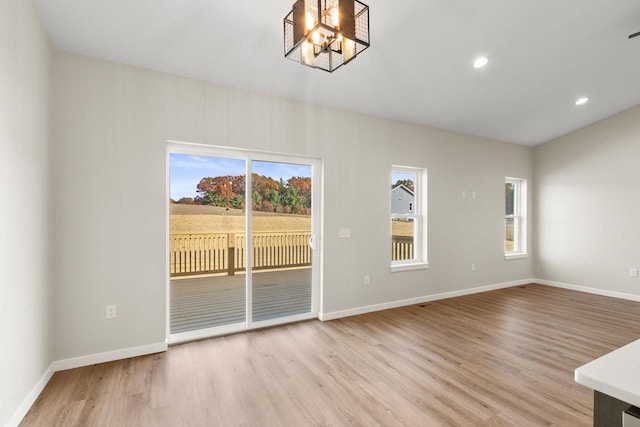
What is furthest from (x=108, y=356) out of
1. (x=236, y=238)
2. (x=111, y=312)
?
(x=236, y=238)

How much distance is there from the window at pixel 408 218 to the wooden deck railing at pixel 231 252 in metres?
1.52

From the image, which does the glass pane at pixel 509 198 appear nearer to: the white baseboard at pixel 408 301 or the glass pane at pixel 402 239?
the white baseboard at pixel 408 301

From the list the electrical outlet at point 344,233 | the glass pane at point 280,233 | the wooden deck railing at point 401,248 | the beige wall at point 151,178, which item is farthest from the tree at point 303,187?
the wooden deck railing at point 401,248

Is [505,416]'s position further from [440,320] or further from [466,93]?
[466,93]

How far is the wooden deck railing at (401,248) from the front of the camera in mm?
4672

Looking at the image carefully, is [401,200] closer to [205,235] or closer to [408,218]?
[408,218]

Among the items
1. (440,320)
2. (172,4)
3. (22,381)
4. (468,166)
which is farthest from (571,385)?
(172,4)

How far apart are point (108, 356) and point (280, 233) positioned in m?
2.09

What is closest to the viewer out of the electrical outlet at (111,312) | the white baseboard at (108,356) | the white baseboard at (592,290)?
the white baseboard at (108,356)

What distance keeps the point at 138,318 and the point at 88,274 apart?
60 cm

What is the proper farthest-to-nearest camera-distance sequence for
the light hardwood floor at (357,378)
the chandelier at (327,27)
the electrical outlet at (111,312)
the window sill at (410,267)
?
the window sill at (410,267), the electrical outlet at (111,312), the light hardwood floor at (357,378), the chandelier at (327,27)

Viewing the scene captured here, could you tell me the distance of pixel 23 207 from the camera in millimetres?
2059

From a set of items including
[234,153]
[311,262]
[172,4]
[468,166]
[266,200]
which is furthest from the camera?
[468,166]

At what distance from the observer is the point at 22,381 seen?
2.04 meters
